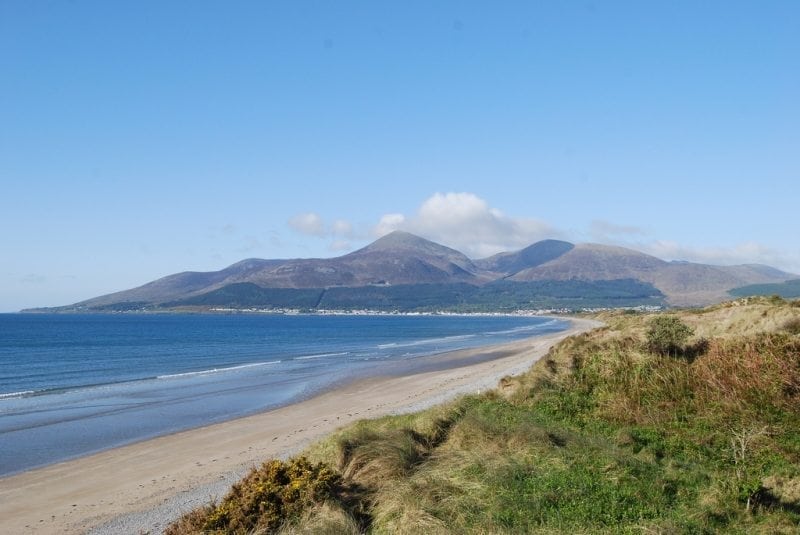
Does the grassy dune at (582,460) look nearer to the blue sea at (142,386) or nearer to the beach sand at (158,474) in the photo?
the beach sand at (158,474)

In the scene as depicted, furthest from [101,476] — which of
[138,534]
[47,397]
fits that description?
[47,397]

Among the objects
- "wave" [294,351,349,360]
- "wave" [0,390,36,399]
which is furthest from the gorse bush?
"wave" [294,351,349,360]

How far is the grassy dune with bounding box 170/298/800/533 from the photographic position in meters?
8.56

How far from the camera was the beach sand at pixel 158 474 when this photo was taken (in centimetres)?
1367

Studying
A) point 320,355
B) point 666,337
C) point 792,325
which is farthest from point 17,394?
point 792,325

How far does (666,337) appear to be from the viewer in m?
18.3

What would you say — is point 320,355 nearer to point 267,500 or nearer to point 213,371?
point 213,371

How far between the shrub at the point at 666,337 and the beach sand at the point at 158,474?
8.34 meters

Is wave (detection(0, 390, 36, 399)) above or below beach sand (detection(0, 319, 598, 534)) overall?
above

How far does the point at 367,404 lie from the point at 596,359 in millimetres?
12879

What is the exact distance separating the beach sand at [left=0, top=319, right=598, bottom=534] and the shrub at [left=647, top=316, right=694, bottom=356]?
8.34 metres

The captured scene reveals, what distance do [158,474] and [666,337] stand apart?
14.1 metres

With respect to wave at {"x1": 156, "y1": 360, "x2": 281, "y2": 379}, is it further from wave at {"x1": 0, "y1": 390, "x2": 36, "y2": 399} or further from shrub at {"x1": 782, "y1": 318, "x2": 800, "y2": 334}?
shrub at {"x1": 782, "y1": 318, "x2": 800, "y2": 334}

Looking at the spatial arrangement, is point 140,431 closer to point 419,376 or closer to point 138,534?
point 138,534
